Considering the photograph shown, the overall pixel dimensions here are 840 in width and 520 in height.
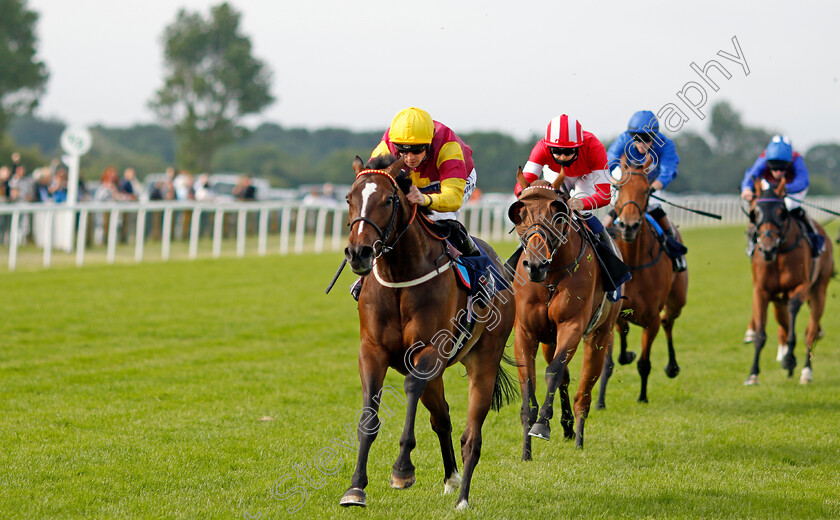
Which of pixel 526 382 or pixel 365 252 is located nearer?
pixel 365 252

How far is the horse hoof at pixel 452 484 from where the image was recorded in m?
5.07

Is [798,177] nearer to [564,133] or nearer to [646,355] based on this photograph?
[646,355]

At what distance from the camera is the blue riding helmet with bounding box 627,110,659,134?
7863 millimetres

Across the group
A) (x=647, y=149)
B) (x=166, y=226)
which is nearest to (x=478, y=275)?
(x=647, y=149)

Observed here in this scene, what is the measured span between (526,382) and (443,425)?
1078 millimetres

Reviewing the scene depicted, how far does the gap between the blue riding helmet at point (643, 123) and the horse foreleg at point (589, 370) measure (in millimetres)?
1915

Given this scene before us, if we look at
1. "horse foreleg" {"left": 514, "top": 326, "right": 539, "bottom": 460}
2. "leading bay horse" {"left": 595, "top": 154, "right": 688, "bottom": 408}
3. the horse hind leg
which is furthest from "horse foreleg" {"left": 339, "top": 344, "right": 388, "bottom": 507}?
"leading bay horse" {"left": 595, "top": 154, "right": 688, "bottom": 408}

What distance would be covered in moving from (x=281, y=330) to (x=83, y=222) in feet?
20.6

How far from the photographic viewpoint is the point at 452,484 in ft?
16.7

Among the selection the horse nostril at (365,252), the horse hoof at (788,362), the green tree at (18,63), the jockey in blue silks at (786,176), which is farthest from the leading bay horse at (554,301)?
the green tree at (18,63)

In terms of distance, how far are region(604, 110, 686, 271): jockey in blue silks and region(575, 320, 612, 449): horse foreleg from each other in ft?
4.96

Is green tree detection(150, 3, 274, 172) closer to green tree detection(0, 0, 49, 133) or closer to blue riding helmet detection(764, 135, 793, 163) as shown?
green tree detection(0, 0, 49, 133)

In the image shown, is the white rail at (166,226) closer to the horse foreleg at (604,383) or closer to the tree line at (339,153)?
the tree line at (339,153)

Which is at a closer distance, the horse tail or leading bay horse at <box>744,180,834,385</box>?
the horse tail
